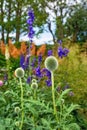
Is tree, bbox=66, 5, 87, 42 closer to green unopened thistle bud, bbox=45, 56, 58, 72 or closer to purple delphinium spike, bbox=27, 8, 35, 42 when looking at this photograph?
purple delphinium spike, bbox=27, 8, 35, 42

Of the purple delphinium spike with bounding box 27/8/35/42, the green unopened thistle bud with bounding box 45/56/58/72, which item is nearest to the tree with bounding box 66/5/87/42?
the purple delphinium spike with bounding box 27/8/35/42

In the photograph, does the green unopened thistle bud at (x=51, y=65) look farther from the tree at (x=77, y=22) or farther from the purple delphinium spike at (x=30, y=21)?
the tree at (x=77, y=22)

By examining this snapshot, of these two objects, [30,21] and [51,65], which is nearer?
[51,65]

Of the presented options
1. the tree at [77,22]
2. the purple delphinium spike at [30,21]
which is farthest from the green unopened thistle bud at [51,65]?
the tree at [77,22]

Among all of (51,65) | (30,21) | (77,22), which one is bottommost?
(77,22)

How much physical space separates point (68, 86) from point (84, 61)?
7.14 ft

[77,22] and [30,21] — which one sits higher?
[30,21]

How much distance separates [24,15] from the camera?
2947 cm

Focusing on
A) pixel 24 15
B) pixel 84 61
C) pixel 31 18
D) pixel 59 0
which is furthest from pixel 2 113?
pixel 59 0

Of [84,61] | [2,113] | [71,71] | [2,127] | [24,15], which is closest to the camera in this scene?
[2,127]

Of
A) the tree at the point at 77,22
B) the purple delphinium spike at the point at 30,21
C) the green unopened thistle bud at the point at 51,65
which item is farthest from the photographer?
Result: the tree at the point at 77,22

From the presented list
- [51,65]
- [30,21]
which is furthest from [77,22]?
[51,65]

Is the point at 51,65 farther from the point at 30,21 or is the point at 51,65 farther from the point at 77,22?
the point at 77,22

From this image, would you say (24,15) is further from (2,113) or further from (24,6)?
(2,113)
